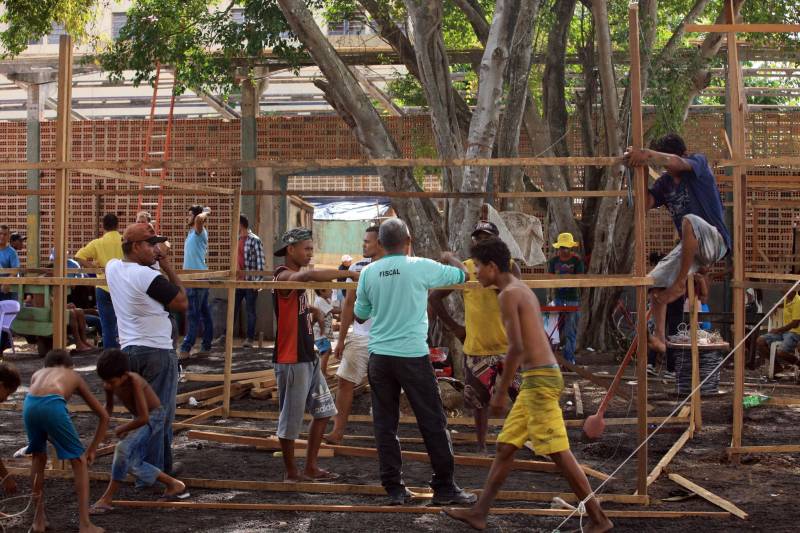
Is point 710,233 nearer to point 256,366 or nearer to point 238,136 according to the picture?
point 256,366

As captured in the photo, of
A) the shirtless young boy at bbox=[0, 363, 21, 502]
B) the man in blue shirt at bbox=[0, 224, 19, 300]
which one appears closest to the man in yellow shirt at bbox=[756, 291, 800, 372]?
the shirtless young boy at bbox=[0, 363, 21, 502]

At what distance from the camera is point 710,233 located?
6637 millimetres

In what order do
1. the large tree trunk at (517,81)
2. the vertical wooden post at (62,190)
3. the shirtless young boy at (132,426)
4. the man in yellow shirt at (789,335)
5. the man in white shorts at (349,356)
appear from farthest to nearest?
the man in yellow shirt at (789,335) → the large tree trunk at (517,81) → the man in white shorts at (349,356) → the vertical wooden post at (62,190) → the shirtless young boy at (132,426)

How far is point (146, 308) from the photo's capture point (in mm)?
6441

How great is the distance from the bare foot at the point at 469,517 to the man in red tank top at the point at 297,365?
141 centimetres

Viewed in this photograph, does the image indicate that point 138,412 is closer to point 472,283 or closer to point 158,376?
point 158,376

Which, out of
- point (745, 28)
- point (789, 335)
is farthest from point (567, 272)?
point (745, 28)

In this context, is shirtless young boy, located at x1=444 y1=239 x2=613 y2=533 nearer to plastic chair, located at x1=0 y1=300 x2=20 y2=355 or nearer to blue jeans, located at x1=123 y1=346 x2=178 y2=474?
blue jeans, located at x1=123 y1=346 x2=178 y2=474

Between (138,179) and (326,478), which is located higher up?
(138,179)

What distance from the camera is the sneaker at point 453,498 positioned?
6043 mm

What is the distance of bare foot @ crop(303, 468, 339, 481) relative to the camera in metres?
6.81

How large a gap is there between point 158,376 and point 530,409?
251 centimetres

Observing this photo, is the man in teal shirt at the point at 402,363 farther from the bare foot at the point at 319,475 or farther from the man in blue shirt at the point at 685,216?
the man in blue shirt at the point at 685,216

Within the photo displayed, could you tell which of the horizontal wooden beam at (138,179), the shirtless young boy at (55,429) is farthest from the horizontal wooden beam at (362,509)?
the horizontal wooden beam at (138,179)
